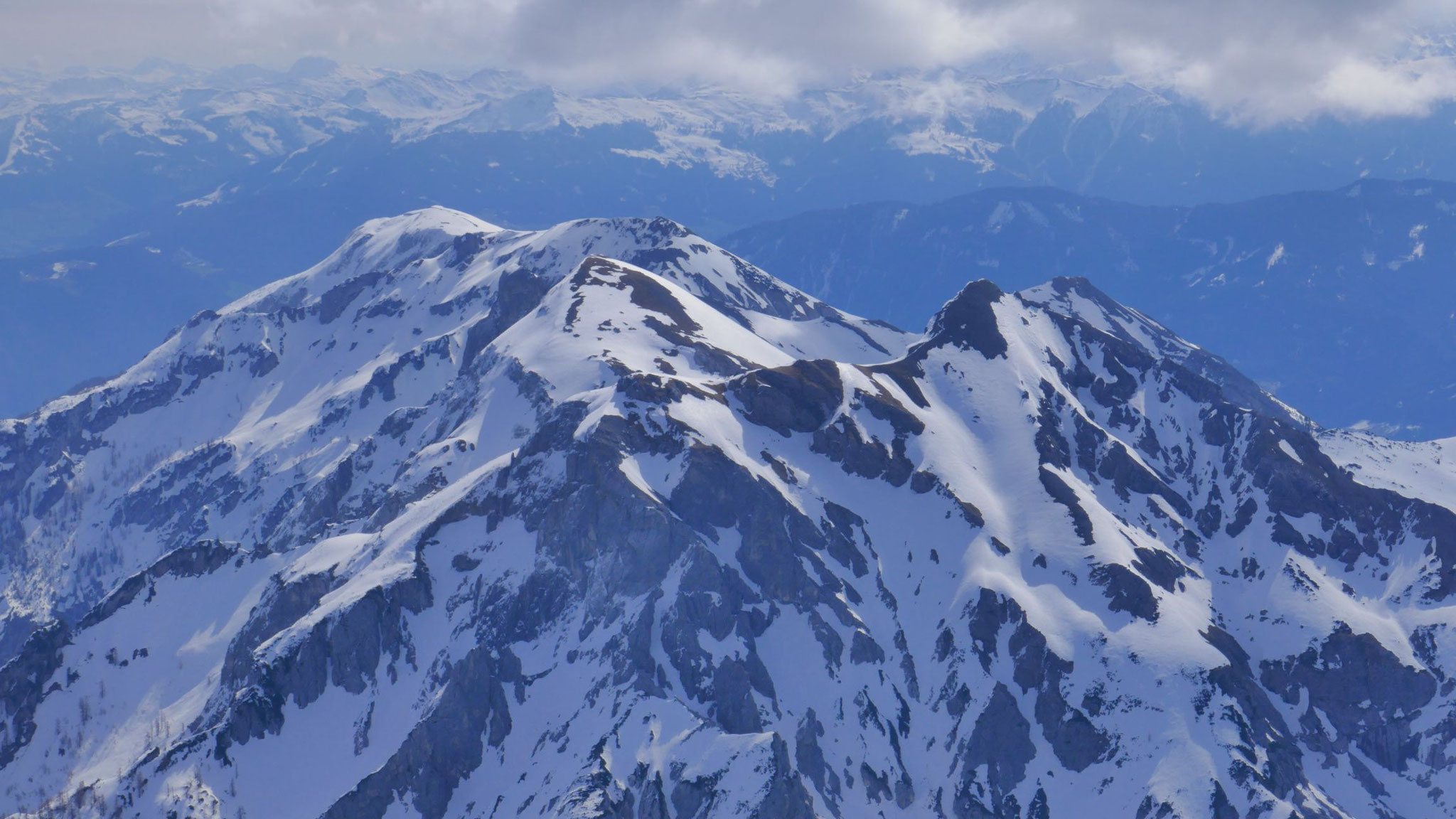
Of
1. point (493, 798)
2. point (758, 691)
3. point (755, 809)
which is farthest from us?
point (758, 691)

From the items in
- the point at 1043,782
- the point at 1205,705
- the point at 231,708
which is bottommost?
the point at 231,708

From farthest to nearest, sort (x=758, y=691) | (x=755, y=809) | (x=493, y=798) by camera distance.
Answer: (x=758, y=691)
(x=493, y=798)
(x=755, y=809)

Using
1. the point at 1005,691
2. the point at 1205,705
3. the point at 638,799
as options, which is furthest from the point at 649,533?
the point at 1205,705

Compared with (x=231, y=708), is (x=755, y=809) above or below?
above

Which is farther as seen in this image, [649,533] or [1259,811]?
[649,533]

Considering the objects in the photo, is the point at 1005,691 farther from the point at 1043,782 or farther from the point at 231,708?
the point at 231,708

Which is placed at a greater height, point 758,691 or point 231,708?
point 758,691

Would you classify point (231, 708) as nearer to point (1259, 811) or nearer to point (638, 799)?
point (638, 799)

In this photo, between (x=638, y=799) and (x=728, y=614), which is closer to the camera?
(x=638, y=799)

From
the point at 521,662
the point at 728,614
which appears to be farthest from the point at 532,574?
the point at 728,614
